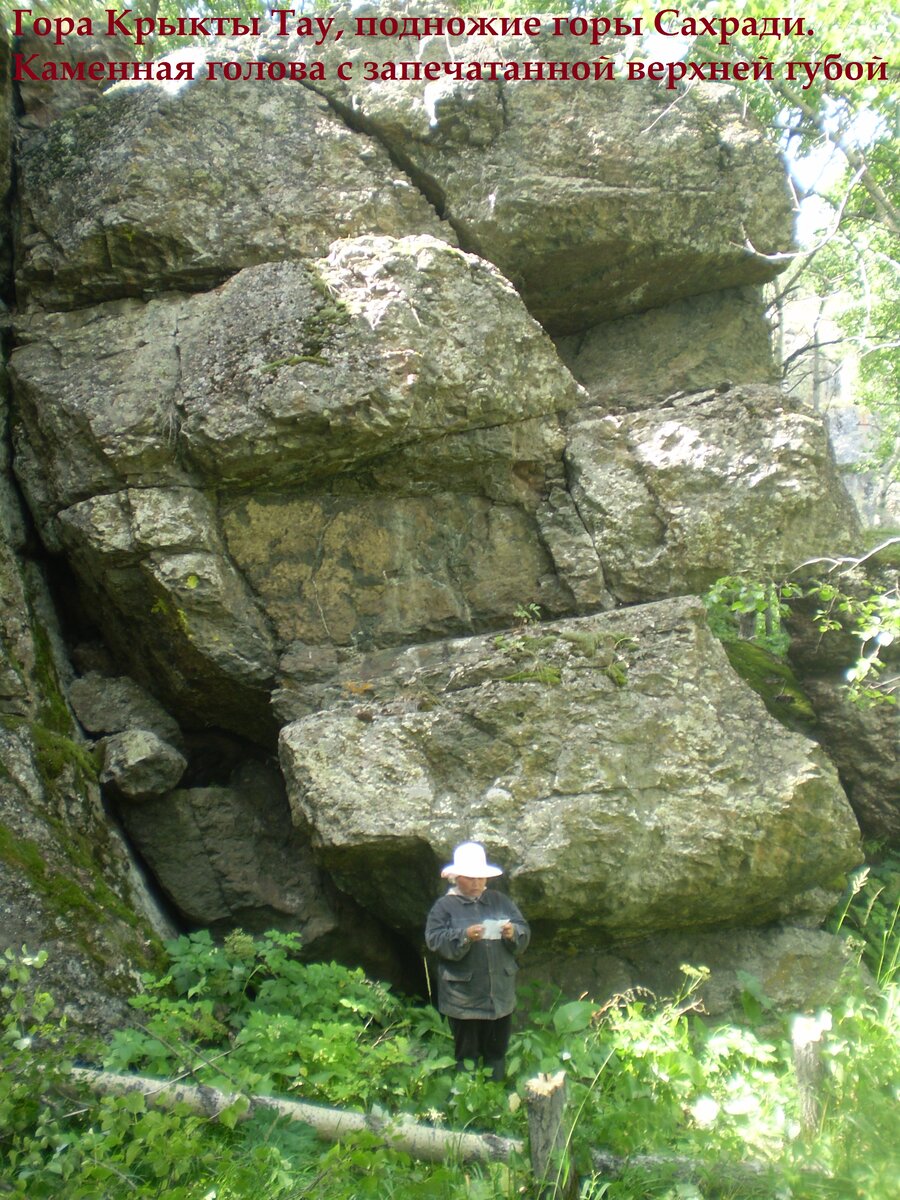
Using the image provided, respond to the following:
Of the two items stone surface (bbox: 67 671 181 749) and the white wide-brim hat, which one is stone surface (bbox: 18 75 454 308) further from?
the white wide-brim hat

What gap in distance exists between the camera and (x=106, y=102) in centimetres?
788

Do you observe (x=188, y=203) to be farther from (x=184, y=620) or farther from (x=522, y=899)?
(x=522, y=899)

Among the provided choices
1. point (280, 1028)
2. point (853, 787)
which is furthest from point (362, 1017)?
point (853, 787)

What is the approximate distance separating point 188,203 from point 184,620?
3599mm

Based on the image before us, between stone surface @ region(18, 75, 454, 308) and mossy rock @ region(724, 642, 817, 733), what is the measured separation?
461 centimetres

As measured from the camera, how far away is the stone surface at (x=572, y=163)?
8.04 m

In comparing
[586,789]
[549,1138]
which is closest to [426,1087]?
[549,1138]

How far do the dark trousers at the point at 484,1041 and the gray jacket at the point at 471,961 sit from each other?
0.35 ft

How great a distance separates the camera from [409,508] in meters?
7.40

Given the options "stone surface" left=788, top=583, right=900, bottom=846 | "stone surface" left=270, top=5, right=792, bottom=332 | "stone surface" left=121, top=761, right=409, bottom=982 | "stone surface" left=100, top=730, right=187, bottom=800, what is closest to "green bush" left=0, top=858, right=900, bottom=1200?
"stone surface" left=121, top=761, right=409, bottom=982

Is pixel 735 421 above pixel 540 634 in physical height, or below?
above

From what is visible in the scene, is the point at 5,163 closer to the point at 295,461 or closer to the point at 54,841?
the point at 295,461

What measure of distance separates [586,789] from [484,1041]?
1627mm

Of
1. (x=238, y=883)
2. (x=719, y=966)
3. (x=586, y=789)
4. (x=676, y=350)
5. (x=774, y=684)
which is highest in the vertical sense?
(x=676, y=350)
